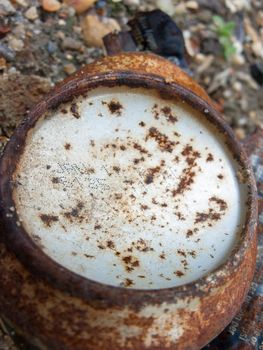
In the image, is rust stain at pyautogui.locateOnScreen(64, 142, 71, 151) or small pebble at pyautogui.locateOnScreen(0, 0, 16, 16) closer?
rust stain at pyautogui.locateOnScreen(64, 142, 71, 151)

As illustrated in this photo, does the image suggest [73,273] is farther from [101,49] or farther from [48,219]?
[101,49]

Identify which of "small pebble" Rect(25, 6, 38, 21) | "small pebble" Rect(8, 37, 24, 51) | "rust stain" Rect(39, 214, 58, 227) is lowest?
"small pebble" Rect(8, 37, 24, 51)

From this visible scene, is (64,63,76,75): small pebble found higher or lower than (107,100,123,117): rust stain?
lower

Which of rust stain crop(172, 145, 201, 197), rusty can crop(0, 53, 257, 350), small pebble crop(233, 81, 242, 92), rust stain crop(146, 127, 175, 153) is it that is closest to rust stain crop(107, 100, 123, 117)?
rusty can crop(0, 53, 257, 350)

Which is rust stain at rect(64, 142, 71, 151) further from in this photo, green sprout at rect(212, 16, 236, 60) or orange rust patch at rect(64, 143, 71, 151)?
green sprout at rect(212, 16, 236, 60)

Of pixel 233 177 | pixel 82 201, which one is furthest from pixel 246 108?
pixel 82 201

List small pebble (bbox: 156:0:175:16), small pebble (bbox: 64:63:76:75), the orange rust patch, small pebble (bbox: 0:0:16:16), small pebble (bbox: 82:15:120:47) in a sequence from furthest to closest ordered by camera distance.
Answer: small pebble (bbox: 156:0:175:16) → small pebble (bbox: 82:15:120:47) → small pebble (bbox: 64:63:76:75) → small pebble (bbox: 0:0:16:16) → the orange rust patch

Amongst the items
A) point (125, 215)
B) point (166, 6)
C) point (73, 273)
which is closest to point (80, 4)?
point (166, 6)

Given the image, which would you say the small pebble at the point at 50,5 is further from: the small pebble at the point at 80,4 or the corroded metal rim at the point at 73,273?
the corroded metal rim at the point at 73,273
